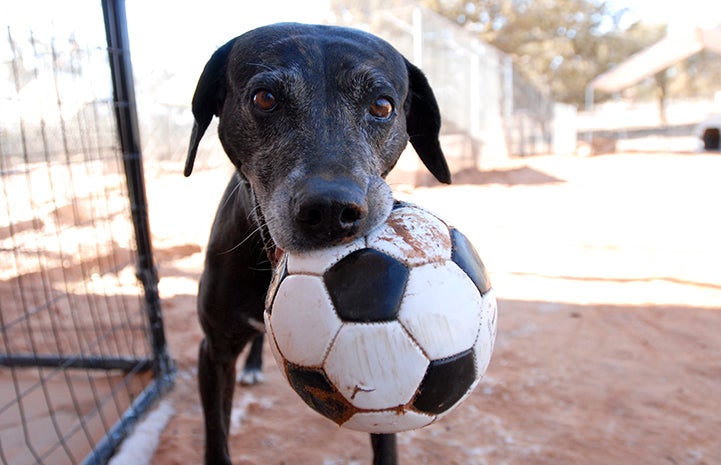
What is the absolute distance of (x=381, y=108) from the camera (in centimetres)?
195

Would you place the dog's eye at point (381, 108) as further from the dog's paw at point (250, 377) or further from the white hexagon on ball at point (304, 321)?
the dog's paw at point (250, 377)

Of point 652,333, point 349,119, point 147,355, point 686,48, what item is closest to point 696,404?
point 652,333

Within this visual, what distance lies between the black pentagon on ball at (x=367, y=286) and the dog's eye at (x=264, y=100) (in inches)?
26.4

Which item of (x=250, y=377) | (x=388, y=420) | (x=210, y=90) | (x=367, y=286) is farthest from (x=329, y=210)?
(x=250, y=377)

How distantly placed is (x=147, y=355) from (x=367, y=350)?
2.58 m

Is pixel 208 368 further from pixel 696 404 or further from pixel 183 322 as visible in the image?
pixel 696 404

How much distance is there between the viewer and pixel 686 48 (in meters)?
20.1

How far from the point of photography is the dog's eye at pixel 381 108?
1919 millimetres

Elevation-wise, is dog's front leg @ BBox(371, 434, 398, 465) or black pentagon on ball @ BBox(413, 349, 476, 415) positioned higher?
black pentagon on ball @ BBox(413, 349, 476, 415)

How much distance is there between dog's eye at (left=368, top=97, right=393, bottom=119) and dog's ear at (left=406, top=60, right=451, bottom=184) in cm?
43

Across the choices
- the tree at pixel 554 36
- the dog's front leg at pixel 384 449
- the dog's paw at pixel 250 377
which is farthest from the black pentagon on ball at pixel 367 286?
the tree at pixel 554 36

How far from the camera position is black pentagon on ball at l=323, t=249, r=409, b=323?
4.60ft

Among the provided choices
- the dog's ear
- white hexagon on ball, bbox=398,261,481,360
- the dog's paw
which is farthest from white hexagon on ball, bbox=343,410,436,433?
the dog's paw

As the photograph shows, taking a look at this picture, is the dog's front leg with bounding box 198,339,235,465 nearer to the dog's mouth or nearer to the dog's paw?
the dog's mouth
